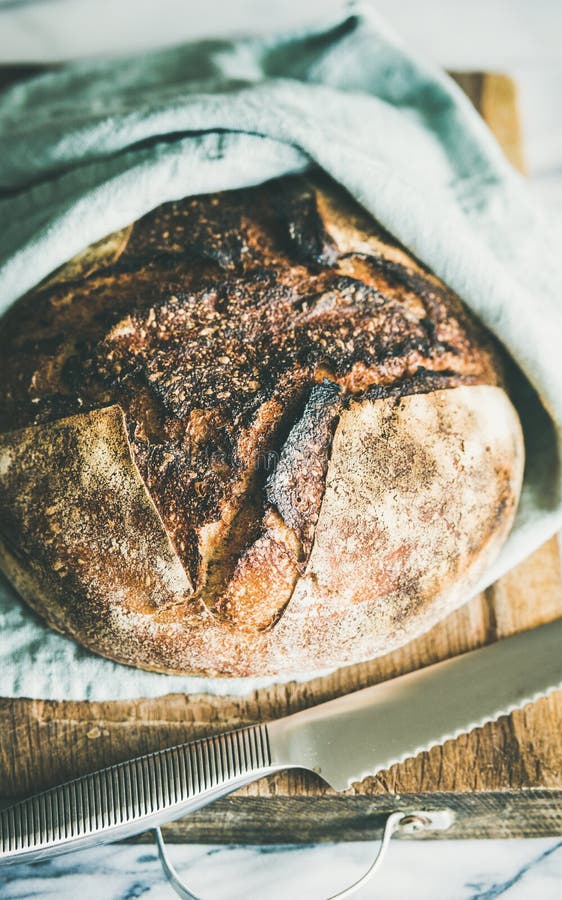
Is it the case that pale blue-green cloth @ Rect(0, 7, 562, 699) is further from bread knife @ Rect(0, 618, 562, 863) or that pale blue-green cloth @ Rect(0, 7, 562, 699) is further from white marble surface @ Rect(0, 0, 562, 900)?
white marble surface @ Rect(0, 0, 562, 900)

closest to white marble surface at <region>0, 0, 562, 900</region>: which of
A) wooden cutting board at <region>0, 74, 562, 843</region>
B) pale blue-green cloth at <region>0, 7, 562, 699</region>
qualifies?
wooden cutting board at <region>0, 74, 562, 843</region>

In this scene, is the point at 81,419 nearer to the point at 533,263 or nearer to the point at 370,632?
the point at 370,632

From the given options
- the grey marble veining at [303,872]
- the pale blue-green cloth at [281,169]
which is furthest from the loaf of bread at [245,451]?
the grey marble veining at [303,872]

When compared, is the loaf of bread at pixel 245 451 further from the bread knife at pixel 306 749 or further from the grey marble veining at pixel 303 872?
the grey marble veining at pixel 303 872

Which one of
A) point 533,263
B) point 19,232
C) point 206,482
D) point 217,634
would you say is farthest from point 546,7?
point 217,634

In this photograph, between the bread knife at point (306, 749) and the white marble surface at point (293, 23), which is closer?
the bread knife at point (306, 749)

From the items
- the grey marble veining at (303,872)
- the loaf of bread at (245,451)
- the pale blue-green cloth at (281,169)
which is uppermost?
the pale blue-green cloth at (281,169)
